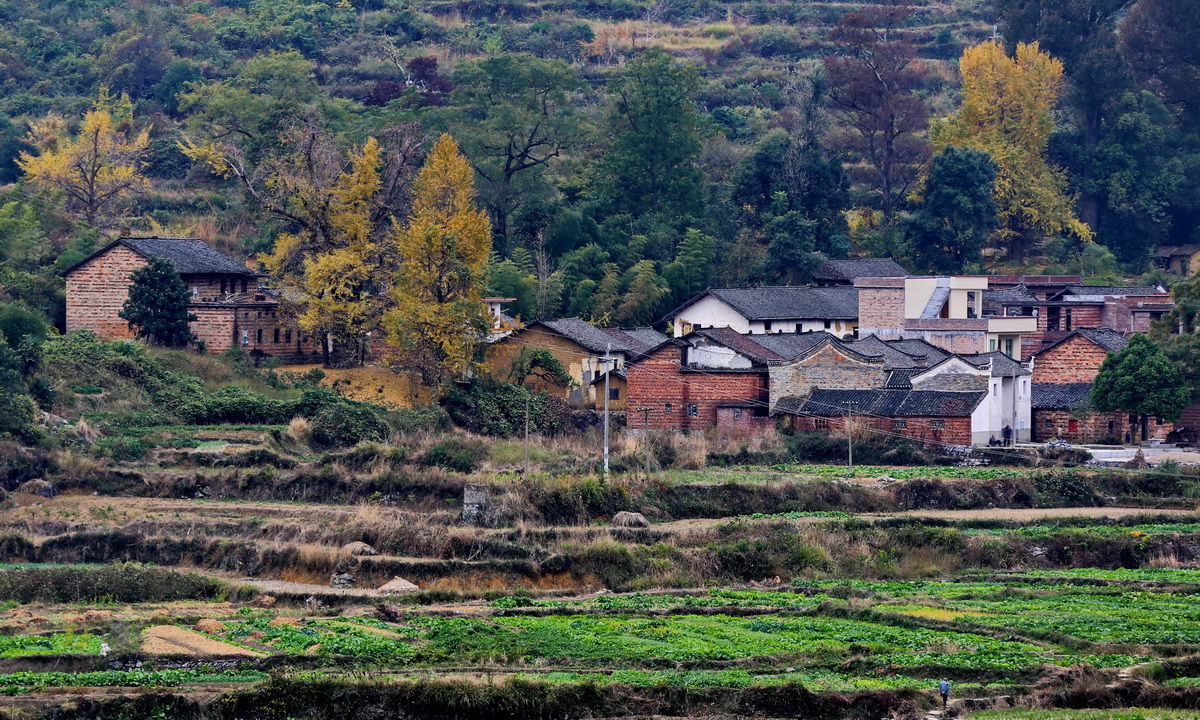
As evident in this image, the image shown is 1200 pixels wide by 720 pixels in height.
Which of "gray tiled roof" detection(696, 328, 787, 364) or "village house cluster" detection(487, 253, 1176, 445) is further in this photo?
"gray tiled roof" detection(696, 328, 787, 364)

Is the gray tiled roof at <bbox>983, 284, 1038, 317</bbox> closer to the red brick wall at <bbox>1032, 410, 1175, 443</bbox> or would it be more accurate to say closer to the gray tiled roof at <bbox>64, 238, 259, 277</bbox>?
the red brick wall at <bbox>1032, 410, 1175, 443</bbox>

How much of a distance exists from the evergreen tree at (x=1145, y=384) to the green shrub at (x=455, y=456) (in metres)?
18.7

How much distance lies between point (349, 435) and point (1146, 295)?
30098 millimetres

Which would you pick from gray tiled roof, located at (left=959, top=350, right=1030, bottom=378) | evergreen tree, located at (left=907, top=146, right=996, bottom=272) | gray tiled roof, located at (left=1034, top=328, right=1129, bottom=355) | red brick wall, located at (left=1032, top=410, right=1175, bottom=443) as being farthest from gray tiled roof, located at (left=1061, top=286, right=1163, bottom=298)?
red brick wall, located at (left=1032, top=410, right=1175, bottom=443)

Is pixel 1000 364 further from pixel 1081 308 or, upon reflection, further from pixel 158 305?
pixel 158 305

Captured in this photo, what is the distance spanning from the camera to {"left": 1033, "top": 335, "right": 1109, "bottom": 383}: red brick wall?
5706 centimetres

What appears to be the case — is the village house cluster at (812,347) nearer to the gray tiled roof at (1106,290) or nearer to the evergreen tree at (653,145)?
the gray tiled roof at (1106,290)

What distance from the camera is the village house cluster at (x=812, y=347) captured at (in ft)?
170

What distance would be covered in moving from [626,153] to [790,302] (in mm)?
11155

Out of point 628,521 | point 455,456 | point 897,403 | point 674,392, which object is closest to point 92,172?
point 674,392

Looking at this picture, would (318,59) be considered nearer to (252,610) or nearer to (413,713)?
(252,610)

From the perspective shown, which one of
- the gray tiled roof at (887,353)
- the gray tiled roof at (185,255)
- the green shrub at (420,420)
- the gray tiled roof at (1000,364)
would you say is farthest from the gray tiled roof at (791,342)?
the gray tiled roof at (185,255)

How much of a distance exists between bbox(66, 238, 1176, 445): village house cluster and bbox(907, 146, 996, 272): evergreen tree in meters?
5.94

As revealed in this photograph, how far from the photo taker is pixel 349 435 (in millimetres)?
48188
